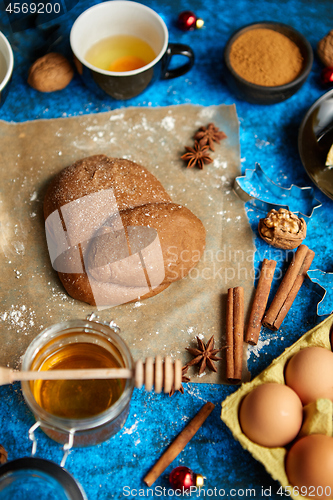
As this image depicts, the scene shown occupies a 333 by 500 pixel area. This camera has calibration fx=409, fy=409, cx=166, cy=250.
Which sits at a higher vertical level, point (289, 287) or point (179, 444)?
point (289, 287)

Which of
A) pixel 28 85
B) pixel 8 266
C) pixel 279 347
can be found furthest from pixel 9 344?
pixel 28 85

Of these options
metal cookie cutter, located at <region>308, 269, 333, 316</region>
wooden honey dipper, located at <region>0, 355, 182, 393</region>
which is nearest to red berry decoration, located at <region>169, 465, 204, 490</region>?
wooden honey dipper, located at <region>0, 355, 182, 393</region>

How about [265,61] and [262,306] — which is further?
[265,61]

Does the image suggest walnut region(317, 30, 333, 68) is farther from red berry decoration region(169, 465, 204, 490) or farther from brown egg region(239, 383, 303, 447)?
red berry decoration region(169, 465, 204, 490)

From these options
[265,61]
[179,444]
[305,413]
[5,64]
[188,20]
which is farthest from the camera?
[188,20]

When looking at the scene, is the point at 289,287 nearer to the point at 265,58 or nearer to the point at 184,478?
the point at 184,478

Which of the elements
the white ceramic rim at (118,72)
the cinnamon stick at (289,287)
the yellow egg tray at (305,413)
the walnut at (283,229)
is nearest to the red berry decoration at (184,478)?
the yellow egg tray at (305,413)

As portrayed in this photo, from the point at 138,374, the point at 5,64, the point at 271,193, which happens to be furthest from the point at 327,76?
the point at 138,374
